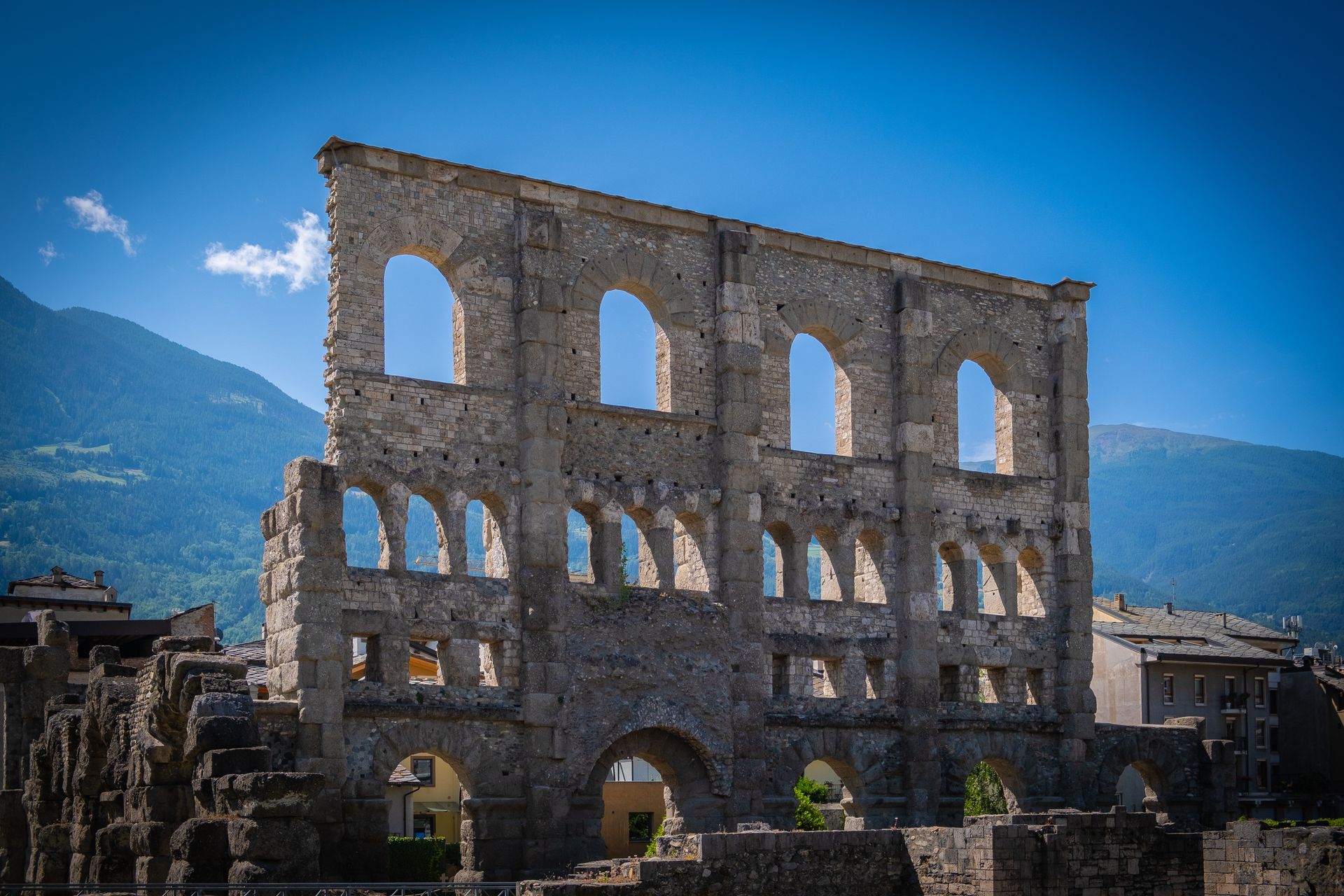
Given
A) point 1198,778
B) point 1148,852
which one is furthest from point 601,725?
point 1198,778

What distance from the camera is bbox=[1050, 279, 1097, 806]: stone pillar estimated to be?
123 feet

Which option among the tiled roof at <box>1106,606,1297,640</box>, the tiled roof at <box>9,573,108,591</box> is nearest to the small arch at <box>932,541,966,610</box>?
the tiled roof at <box>1106,606,1297,640</box>

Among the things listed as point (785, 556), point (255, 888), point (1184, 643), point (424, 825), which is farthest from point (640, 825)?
point (255, 888)

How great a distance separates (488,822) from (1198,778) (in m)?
17.9

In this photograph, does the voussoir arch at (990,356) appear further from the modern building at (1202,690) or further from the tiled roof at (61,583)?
the tiled roof at (61,583)

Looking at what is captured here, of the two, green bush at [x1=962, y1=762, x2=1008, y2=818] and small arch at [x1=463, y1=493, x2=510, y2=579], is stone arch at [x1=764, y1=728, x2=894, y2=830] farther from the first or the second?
green bush at [x1=962, y1=762, x2=1008, y2=818]

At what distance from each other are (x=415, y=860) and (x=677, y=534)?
34.8 feet

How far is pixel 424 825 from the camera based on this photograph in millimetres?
50531

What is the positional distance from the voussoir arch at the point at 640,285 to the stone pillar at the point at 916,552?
552 cm

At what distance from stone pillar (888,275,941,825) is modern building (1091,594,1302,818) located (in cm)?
1781

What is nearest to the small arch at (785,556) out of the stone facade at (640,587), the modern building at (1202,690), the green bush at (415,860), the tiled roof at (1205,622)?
the stone facade at (640,587)

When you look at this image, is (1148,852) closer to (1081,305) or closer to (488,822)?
(488,822)

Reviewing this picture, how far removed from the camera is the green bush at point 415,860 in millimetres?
39312

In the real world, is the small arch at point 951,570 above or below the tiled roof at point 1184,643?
above
